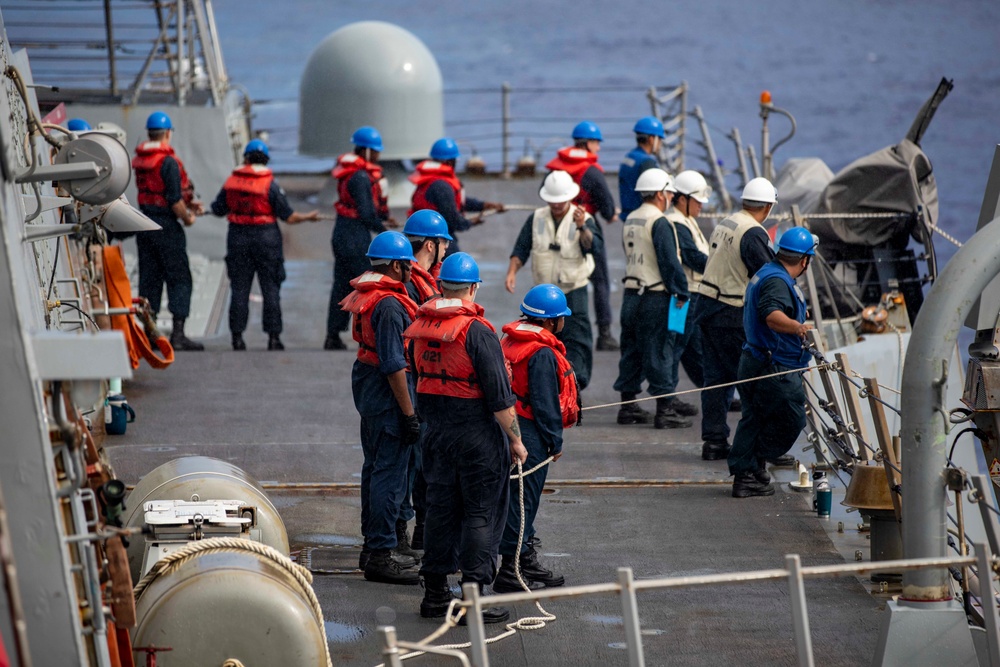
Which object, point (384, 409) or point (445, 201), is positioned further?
point (445, 201)

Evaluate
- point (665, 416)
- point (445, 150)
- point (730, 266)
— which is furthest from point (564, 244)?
point (445, 150)

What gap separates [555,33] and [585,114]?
871 inches

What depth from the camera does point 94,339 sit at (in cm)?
411

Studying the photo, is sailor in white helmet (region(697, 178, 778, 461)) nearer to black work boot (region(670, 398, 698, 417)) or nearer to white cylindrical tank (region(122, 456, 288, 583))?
black work boot (region(670, 398, 698, 417))

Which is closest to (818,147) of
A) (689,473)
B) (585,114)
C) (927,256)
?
(585,114)

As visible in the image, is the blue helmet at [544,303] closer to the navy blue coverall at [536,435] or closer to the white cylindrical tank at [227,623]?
the navy blue coverall at [536,435]

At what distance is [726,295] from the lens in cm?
916

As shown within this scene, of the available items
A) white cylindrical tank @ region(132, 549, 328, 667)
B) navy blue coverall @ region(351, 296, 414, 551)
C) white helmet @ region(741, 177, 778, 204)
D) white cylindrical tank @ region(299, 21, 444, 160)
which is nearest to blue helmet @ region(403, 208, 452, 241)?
navy blue coverall @ region(351, 296, 414, 551)

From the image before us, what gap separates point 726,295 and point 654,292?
958 mm

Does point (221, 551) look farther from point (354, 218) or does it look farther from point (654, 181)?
point (354, 218)

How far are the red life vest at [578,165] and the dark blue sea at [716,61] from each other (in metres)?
34.6

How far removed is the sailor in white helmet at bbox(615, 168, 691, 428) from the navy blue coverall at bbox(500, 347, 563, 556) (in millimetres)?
3271

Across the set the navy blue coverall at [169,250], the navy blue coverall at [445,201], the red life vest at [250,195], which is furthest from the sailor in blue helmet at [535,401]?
the navy blue coverall at [169,250]

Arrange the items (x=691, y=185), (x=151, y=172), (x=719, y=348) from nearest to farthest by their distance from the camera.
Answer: (x=719, y=348), (x=691, y=185), (x=151, y=172)
